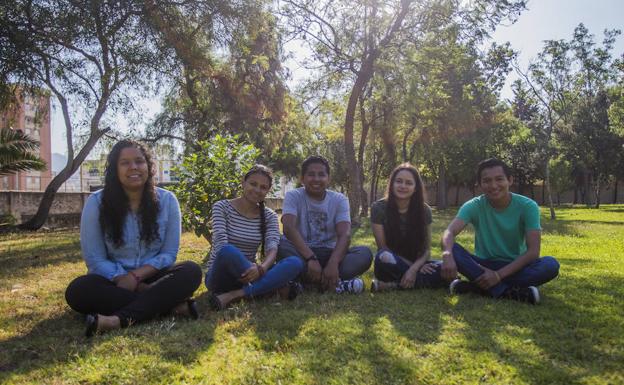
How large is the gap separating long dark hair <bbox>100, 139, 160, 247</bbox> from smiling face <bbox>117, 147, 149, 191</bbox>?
0.04m

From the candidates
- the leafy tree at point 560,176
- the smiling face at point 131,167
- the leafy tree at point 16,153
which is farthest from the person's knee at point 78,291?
the leafy tree at point 560,176

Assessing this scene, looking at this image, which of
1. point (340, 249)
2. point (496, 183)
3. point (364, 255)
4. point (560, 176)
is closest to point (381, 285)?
point (364, 255)

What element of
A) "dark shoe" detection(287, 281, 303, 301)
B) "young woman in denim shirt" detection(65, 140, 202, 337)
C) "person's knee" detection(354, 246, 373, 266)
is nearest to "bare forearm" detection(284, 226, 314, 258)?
"dark shoe" detection(287, 281, 303, 301)

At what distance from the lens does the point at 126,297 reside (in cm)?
380

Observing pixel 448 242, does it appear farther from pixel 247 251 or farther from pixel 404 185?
pixel 247 251

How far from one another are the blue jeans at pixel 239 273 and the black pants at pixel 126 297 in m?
0.44

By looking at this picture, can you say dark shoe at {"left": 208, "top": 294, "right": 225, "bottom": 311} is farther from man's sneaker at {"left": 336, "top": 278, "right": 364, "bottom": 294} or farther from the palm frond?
the palm frond

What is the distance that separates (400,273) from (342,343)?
189 cm

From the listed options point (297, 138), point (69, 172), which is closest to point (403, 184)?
point (69, 172)

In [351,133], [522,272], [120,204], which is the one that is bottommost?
[522,272]

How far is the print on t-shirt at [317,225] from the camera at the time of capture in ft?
17.0

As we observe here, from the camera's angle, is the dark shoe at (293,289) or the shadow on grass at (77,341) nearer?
the shadow on grass at (77,341)

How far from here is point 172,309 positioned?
157 inches

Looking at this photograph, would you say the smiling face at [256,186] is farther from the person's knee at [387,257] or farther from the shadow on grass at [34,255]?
the shadow on grass at [34,255]
